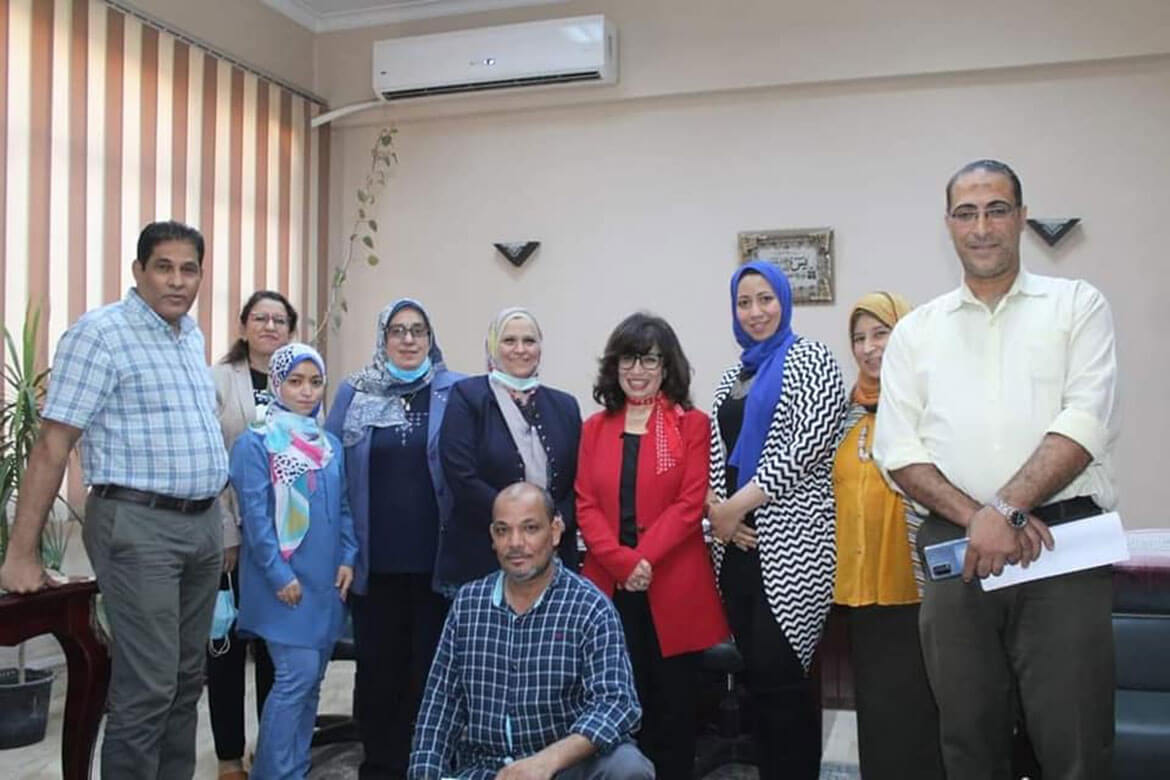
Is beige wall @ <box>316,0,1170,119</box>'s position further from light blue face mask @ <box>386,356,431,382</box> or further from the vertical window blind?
light blue face mask @ <box>386,356,431,382</box>

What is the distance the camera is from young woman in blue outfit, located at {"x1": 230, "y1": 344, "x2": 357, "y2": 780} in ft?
8.68

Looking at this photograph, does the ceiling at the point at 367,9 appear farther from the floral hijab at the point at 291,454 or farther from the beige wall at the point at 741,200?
the floral hijab at the point at 291,454

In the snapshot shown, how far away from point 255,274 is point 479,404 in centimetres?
257

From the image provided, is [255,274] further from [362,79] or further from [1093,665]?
[1093,665]

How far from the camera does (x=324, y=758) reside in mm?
3166

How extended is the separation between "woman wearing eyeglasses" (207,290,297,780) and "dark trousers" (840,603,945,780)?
1665 millimetres

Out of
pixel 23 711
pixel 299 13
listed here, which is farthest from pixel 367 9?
pixel 23 711

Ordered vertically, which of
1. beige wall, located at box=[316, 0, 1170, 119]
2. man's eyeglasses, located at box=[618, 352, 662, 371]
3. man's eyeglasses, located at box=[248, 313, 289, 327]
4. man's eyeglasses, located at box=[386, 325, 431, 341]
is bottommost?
man's eyeglasses, located at box=[618, 352, 662, 371]

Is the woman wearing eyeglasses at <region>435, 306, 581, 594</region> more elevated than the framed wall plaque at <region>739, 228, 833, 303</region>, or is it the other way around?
the framed wall plaque at <region>739, 228, 833, 303</region>

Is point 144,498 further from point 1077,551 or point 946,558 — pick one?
point 1077,551

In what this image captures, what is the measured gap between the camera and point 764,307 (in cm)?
257

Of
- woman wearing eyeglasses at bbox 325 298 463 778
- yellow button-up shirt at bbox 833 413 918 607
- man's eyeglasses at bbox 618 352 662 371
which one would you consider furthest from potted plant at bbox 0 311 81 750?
yellow button-up shirt at bbox 833 413 918 607

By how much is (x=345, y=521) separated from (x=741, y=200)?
267 centimetres

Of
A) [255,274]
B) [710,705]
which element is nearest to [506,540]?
[710,705]
